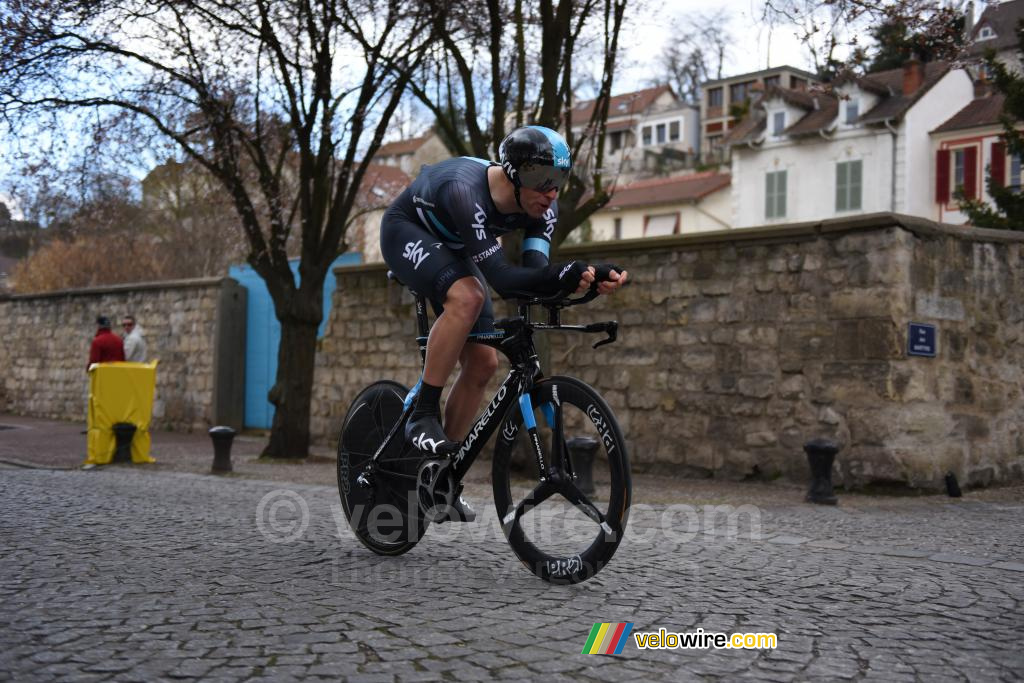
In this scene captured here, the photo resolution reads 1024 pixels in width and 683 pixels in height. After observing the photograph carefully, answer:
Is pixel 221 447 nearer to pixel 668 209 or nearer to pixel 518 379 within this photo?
pixel 518 379

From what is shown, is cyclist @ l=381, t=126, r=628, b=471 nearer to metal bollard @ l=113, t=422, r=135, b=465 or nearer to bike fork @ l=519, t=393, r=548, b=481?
bike fork @ l=519, t=393, r=548, b=481

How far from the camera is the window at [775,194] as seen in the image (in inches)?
1768

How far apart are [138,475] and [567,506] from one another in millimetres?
6469

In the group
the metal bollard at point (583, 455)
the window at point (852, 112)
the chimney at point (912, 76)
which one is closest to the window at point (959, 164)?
the chimney at point (912, 76)

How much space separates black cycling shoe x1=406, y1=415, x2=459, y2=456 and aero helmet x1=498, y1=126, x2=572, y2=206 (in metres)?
1.08

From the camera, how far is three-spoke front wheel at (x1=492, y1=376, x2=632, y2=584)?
3.83 m

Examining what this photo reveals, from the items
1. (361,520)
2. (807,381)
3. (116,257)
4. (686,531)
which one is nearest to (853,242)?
(807,381)

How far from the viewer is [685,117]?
7581cm

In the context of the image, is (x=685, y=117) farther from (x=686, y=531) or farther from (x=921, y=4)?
(x=686, y=531)

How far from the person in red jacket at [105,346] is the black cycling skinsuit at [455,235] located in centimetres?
1132

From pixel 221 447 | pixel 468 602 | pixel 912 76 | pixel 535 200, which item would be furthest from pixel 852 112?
pixel 468 602

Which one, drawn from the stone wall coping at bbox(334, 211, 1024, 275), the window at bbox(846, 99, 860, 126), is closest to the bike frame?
the stone wall coping at bbox(334, 211, 1024, 275)

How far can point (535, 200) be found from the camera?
413 centimetres

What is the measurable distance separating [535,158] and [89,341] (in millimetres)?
17780
